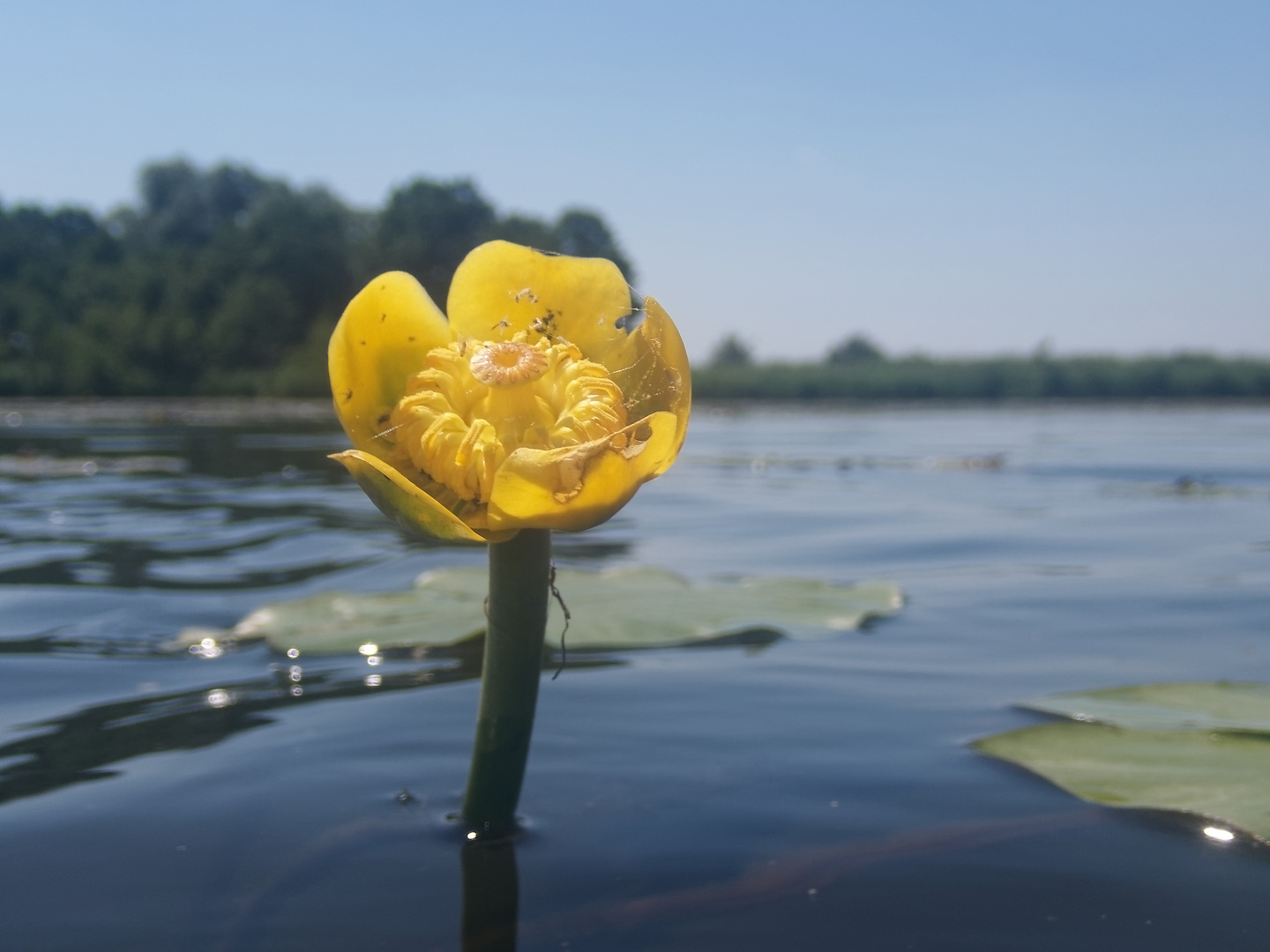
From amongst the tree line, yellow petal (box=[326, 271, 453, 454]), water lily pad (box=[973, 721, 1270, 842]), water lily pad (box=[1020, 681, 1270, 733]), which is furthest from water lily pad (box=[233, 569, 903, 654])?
the tree line

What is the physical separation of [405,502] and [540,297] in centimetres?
36

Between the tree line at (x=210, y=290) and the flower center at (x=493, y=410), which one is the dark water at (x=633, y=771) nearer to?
the flower center at (x=493, y=410)

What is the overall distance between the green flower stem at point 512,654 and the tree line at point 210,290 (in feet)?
84.7

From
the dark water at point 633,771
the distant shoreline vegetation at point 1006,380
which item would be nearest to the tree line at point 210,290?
the distant shoreline vegetation at point 1006,380

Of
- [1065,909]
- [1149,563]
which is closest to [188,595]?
[1065,909]

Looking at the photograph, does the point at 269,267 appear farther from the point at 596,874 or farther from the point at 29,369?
the point at 596,874

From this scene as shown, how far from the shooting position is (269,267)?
3538 centimetres

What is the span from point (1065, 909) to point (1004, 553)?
2.63 metres

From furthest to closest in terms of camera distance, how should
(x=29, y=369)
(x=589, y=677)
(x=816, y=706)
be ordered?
(x=29, y=369)
(x=589, y=677)
(x=816, y=706)

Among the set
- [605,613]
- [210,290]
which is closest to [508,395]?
[605,613]

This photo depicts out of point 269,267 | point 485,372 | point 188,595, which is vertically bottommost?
point 188,595

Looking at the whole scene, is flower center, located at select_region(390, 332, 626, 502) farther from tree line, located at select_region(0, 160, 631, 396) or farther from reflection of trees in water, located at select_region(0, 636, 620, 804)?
tree line, located at select_region(0, 160, 631, 396)

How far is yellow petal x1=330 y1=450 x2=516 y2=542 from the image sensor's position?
833mm

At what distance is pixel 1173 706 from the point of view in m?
1.57
